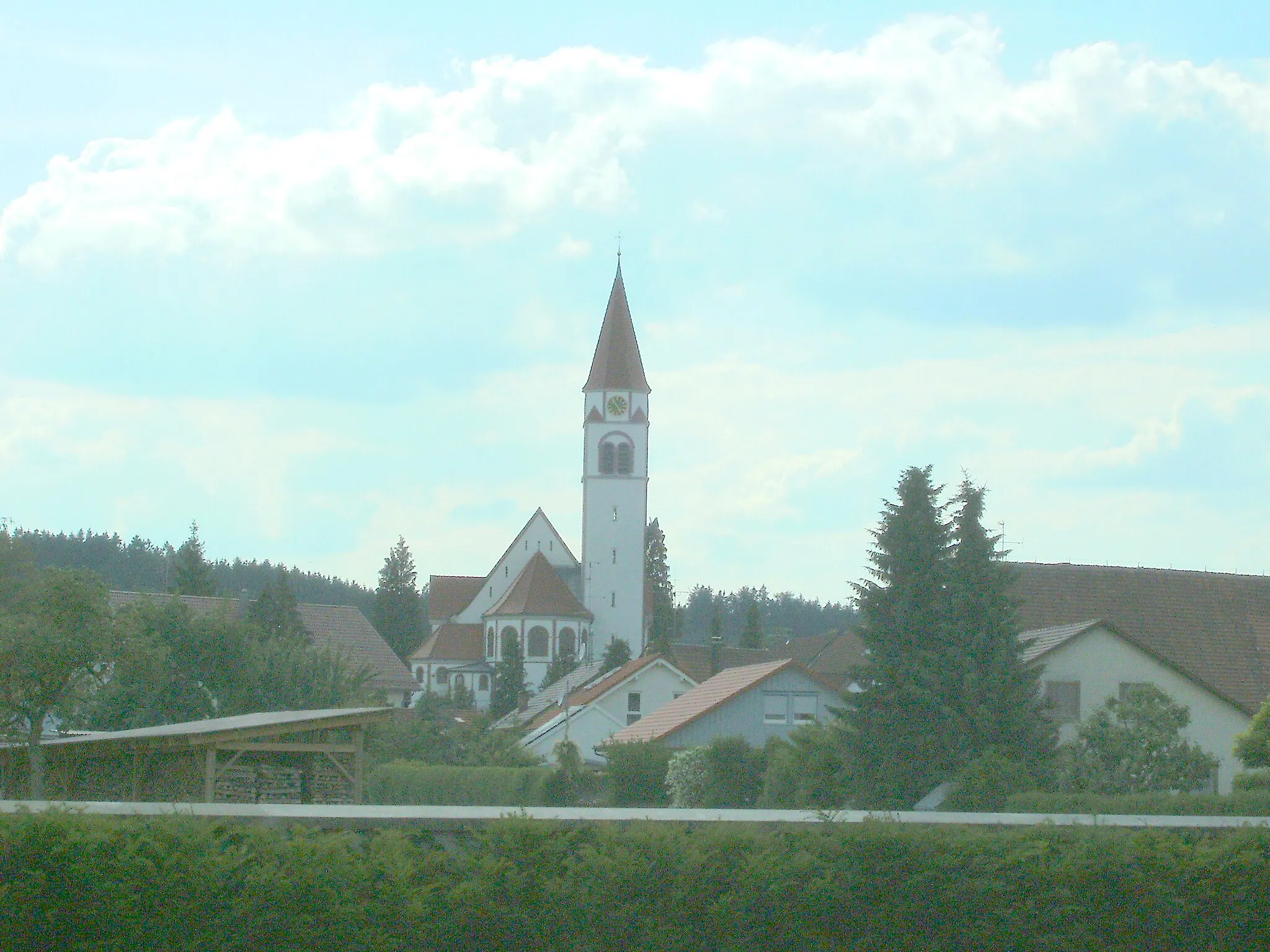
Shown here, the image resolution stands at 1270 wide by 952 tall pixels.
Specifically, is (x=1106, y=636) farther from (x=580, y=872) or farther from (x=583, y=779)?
(x=580, y=872)

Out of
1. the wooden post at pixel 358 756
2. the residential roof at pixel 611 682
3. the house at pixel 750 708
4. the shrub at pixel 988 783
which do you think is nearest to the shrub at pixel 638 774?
the house at pixel 750 708

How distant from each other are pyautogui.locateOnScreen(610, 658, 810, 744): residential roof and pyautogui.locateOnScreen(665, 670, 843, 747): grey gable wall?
0.18 m

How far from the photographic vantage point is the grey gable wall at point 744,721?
152 ft

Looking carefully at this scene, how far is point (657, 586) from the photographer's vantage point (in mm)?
127812

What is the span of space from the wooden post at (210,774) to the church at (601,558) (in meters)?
81.8

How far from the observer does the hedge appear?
135 ft

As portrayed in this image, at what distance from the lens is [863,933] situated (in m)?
8.40

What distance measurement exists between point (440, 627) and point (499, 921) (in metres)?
109

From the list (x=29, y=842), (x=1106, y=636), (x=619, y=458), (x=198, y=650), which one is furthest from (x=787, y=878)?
(x=619, y=458)

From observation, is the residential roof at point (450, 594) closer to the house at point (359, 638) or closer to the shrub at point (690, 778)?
the house at point (359, 638)

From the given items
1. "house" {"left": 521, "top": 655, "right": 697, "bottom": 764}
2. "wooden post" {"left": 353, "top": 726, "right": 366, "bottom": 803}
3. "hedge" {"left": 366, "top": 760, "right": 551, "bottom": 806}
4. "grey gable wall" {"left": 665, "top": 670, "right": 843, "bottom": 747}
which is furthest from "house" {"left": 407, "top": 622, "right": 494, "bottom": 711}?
"wooden post" {"left": 353, "top": 726, "right": 366, "bottom": 803}

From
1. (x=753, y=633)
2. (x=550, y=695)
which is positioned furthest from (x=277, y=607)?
(x=753, y=633)

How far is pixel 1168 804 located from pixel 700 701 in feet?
102

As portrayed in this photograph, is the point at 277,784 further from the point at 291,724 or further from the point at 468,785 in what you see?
the point at 468,785
